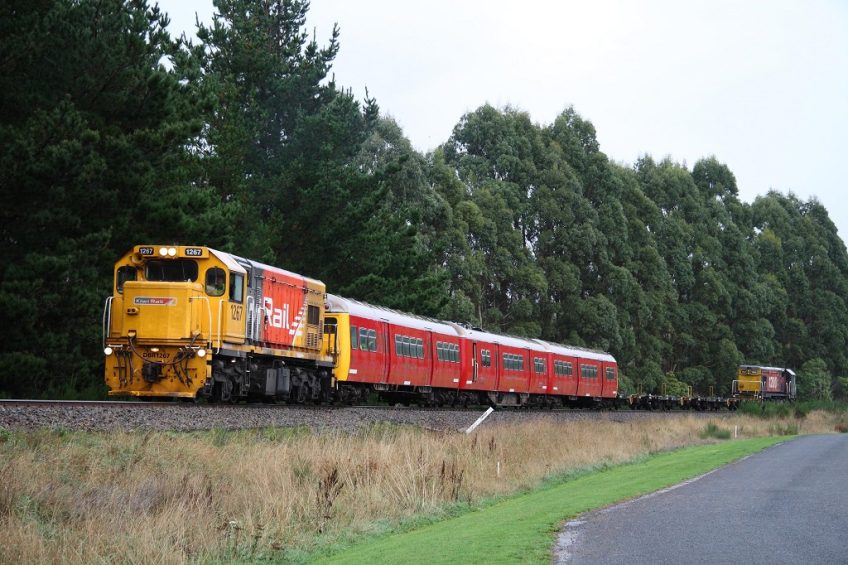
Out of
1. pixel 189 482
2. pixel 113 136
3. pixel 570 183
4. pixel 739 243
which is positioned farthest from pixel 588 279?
pixel 189 482

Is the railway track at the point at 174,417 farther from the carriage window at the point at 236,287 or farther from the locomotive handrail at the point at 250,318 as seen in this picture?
the carriage window at the point at 236,287

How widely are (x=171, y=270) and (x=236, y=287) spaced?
60.4 inches

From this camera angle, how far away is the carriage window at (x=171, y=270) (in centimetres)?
2617

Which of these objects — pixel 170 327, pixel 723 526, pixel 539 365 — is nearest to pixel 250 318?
pixel 170 327

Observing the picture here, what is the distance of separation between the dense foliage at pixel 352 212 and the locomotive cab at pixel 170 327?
3.35 metres

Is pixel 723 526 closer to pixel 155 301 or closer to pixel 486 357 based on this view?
pixel 155 301

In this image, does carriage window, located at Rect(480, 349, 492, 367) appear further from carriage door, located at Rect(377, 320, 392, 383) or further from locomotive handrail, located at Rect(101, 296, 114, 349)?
locomotive handrail, located at Rect(101, 296, 114, 349)

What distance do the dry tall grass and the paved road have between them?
3892mm

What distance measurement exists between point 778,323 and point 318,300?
72.9 meters

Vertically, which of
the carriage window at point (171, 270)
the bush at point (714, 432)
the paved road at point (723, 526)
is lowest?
the paved road at point (723, 526)

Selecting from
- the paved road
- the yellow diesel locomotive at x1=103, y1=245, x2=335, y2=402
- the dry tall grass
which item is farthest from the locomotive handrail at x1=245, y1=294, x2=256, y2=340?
the paved road

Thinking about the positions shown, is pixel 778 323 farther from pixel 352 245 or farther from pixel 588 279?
pixel 352 245

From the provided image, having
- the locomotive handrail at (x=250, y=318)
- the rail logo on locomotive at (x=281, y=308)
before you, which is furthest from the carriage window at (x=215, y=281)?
the rail logo on locomotive at (x=281, y=308)

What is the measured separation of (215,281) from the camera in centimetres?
2619
